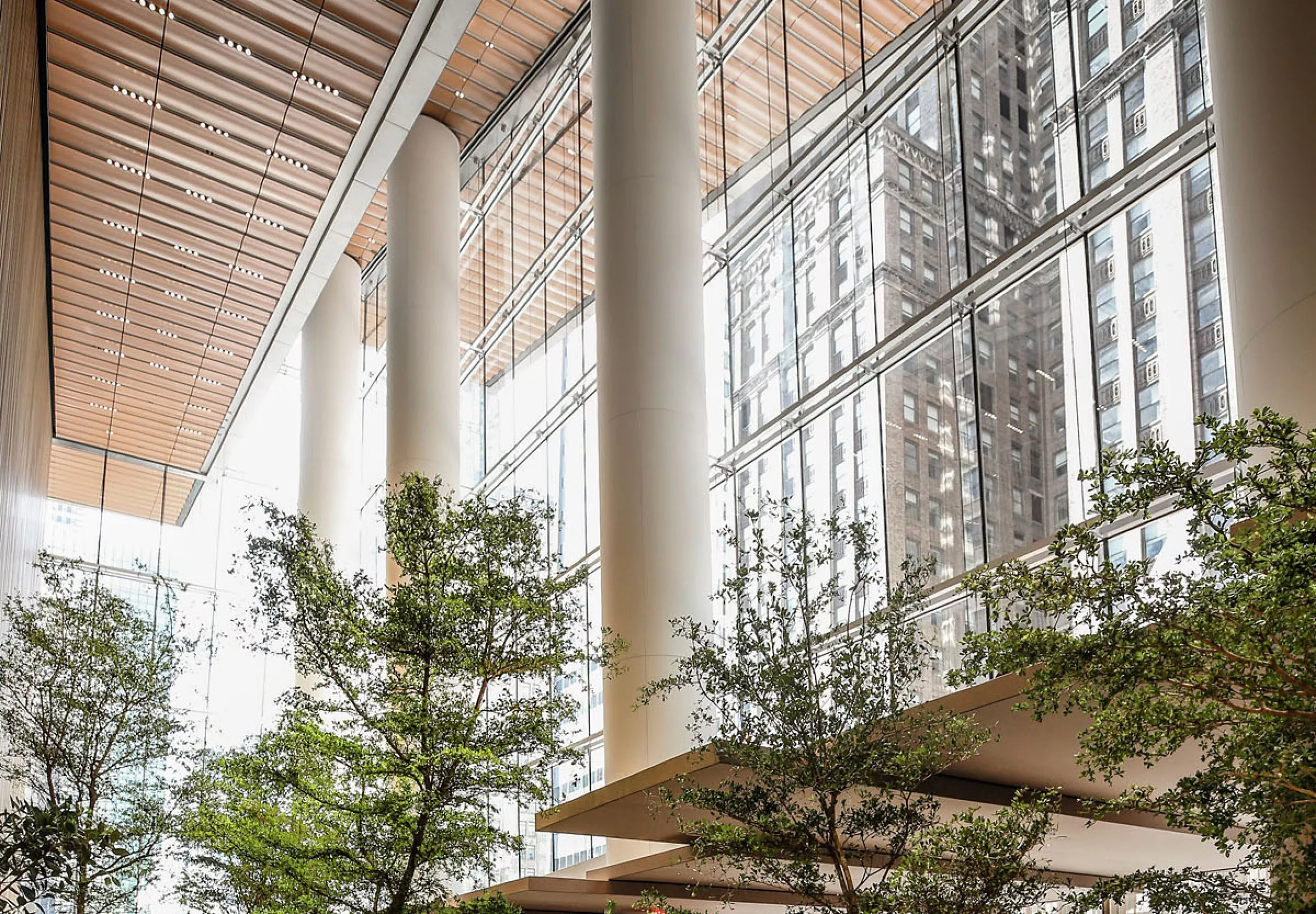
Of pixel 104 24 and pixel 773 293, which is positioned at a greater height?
pixel 104 24

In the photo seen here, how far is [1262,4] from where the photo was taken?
7.62 m

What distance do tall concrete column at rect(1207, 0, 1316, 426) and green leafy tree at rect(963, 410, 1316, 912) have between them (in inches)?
83.8

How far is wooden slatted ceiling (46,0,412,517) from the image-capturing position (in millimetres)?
17953

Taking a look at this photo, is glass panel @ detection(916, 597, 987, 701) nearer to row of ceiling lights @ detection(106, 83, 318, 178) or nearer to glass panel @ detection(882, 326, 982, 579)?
glass panel @ detection(882, 326, 982, 579)

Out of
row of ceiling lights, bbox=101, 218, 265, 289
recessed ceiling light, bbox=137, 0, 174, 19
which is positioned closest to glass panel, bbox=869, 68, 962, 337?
recessed ceiling light, bbox=137, 0, 174, 19

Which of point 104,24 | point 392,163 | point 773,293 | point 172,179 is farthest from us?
point 392,163

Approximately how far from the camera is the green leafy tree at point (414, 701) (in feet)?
38.0

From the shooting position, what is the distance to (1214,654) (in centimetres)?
489

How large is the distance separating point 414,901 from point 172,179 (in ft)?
46.0

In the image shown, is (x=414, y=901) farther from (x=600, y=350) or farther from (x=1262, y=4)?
(x=1262, y=4)

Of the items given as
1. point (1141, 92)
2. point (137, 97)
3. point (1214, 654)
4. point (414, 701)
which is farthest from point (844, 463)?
point (1214, 654)

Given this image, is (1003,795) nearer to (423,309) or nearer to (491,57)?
(423,309)

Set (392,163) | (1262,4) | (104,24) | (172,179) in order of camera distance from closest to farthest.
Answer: (1262,4)
(104,24)
(172,179)
(392,163)

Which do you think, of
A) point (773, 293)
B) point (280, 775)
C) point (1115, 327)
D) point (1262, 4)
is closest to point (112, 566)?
point (773, 293)
